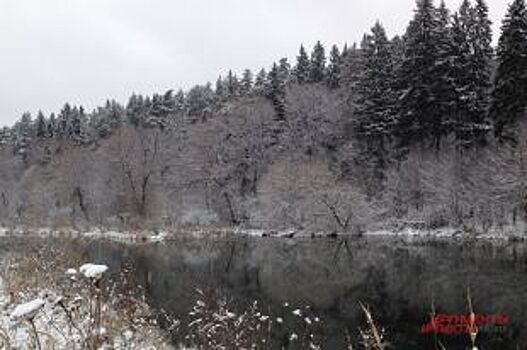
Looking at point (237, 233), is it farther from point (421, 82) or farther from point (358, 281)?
point (358, 281)

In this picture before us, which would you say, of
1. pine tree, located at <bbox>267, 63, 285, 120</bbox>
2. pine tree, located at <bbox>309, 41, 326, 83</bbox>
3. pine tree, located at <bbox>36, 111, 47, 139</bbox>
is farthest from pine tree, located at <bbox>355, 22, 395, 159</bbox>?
pine tree, located at <bbox>36, 111, 47, 139</bbox>

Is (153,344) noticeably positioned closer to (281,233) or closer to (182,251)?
(182,251)

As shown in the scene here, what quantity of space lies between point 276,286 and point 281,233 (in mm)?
27704

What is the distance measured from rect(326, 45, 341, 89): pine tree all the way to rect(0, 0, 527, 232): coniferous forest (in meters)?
0.21

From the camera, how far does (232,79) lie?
100 m

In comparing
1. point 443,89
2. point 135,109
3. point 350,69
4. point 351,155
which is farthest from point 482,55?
point 135,109

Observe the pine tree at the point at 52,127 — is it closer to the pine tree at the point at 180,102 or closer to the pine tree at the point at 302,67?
the pine tree at the point at 180,102

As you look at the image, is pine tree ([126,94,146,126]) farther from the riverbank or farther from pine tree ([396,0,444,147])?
the riverbank

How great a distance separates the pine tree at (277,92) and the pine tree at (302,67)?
251cm

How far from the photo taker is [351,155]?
56.4m

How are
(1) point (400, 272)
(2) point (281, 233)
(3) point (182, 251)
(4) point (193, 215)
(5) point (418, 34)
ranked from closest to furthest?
(1) point (400, 272)
(3) point (182, 251)
(2) point (281, 233)
(5) point (418, 34)
(4) point (193, 215)

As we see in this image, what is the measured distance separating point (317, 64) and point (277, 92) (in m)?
9.15

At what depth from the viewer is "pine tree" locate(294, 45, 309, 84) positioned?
247ft

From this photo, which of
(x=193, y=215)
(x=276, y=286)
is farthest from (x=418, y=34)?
(x=276, y=286)
